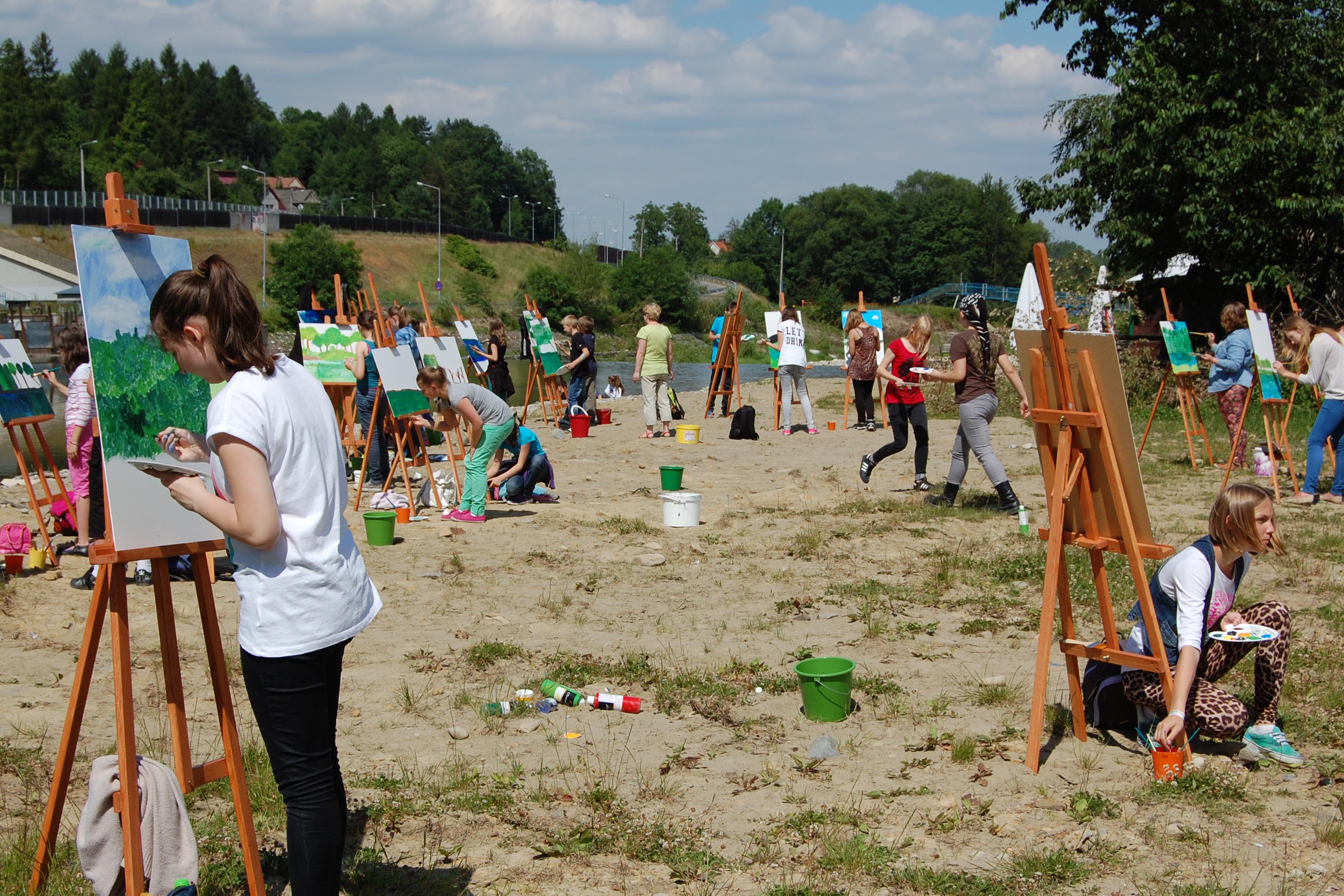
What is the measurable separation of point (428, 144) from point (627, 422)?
139 meters

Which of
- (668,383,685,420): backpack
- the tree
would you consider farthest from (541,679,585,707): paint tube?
the tree

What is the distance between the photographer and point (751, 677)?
555 centimetres

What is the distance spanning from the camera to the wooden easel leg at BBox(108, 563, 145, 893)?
3072 millimetres

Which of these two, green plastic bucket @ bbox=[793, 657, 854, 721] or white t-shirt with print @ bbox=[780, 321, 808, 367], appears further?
white t-shirt with print @ bbox=[780, 321, 808, 367]

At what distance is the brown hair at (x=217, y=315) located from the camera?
2.71 metres

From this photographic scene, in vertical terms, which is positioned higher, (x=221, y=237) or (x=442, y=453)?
(x=221, y=237)

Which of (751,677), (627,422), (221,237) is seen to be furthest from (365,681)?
(221,237)

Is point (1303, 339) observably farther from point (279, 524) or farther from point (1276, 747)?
point (279, 524)

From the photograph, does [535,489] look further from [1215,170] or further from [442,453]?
[1215,170]

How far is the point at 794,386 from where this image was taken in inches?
653

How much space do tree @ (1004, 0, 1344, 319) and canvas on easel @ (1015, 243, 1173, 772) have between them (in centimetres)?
1647

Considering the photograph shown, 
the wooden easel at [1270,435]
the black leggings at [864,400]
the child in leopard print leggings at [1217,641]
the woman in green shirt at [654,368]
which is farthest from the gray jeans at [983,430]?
the black leggings at [864,400]

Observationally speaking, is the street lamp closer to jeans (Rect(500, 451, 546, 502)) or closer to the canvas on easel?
jeans (Rect(500, 451, 546, 502))

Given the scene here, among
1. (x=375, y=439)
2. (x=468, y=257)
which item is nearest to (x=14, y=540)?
(x=375, y=439)
